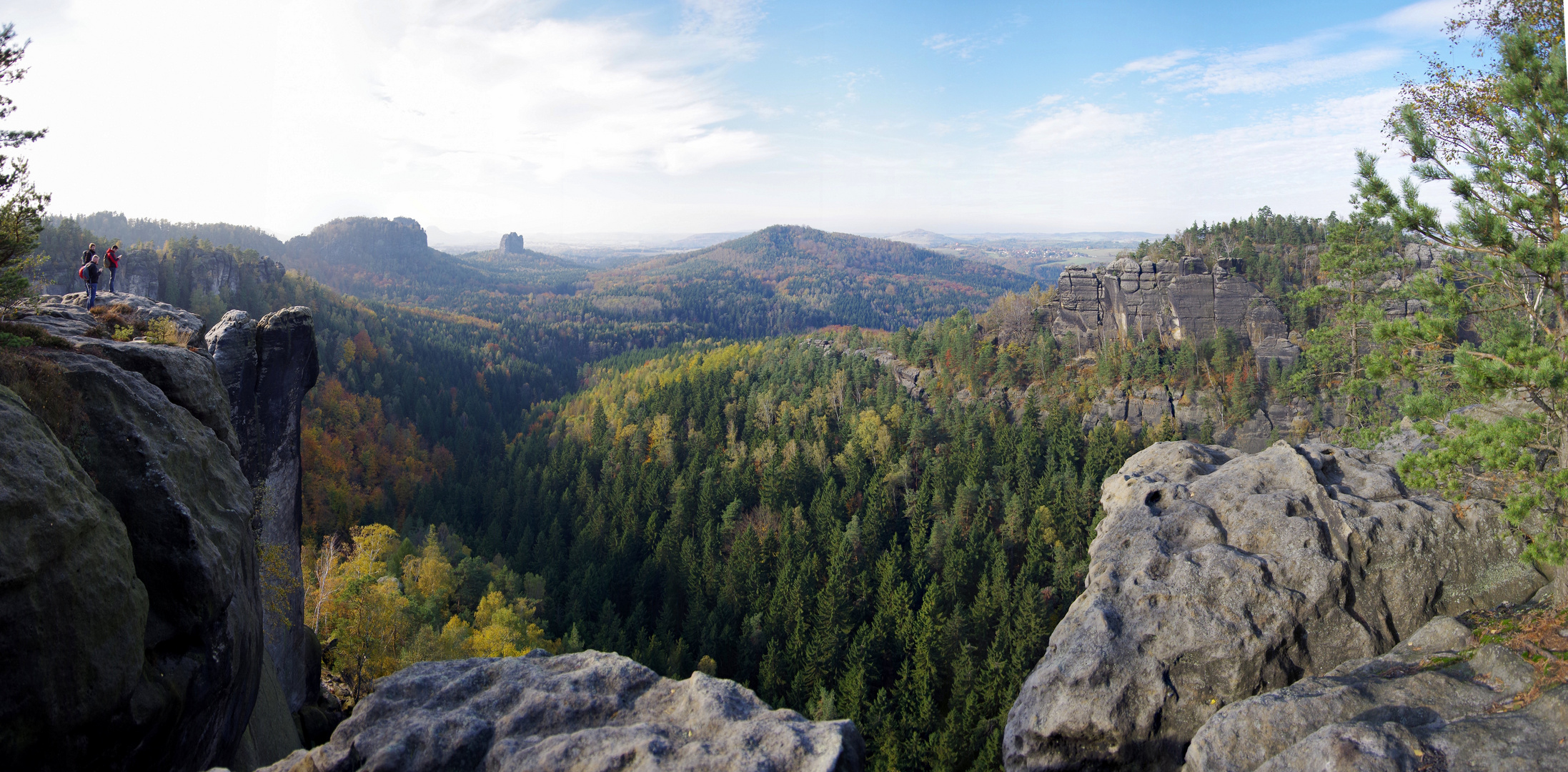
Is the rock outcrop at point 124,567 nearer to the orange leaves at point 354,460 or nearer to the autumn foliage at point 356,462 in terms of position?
the orange leaves at point 354,460

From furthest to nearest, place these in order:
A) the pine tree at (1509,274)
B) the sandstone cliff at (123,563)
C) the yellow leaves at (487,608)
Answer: the yellow leaves at (487,608) < the pine tree at (1509,274) < the sandstone cliff at (123,563)

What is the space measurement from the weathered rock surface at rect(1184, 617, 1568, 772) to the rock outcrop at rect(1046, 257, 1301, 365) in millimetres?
68151

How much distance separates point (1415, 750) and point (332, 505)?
71136 mm

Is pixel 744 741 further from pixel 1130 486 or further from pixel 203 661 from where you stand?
pixel 1130 486

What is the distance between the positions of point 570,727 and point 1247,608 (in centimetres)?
1298

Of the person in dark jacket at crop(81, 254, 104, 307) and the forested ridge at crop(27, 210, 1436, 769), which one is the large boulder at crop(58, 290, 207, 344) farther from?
the forested ridge at crop(27, 210, 1436, 769)

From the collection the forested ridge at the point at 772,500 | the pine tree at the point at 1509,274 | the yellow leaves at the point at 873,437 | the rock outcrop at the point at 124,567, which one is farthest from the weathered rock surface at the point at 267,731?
the yellow leaves at the point at 873,437

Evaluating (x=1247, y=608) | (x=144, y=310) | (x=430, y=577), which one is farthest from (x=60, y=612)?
(x=430, y=577)

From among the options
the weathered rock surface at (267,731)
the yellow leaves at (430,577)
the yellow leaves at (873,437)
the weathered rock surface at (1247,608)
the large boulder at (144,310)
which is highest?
the large boulder at (144,310)

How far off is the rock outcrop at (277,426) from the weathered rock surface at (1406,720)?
2134 centimetres

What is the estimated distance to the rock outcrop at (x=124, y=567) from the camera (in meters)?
7.45

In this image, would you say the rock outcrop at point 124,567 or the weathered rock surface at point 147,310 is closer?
the rock outcrop at point 124,567

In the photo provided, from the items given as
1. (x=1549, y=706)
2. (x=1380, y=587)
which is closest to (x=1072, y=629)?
(x=1380, y=587)

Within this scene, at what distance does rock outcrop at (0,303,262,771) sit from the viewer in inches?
293
